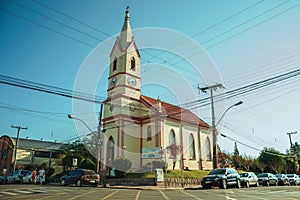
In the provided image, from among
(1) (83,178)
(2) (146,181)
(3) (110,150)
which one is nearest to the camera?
(1) (83,178)

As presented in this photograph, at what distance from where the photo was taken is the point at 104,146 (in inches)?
1379

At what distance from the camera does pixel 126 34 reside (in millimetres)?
38875

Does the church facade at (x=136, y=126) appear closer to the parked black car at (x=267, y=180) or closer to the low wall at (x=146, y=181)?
the low wall at (x=146, y=181)

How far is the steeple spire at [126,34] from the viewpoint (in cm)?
3794

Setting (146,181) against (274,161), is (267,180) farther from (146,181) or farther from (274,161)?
(274,161)

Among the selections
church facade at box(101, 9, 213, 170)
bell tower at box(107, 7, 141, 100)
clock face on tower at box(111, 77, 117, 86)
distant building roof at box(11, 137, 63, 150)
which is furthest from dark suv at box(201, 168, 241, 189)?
distant building roof at box(11, 137, 63, 150)

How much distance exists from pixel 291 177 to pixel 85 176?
28.2 m

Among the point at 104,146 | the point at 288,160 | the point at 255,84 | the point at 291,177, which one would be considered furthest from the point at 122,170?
the point at 288,160

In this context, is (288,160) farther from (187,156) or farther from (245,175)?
(245,175)

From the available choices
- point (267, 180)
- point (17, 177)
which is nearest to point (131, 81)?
point (17, 177)

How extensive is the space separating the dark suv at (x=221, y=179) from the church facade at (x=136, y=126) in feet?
29.6

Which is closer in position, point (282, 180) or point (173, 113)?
point (282, 180)

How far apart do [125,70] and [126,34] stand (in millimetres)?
6220

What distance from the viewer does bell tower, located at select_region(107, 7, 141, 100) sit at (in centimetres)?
3581
